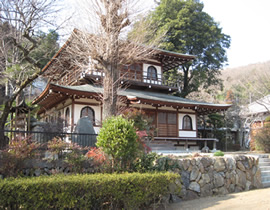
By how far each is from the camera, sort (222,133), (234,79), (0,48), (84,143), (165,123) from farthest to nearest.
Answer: (234,79) < (222,133) < (165,123) < (0,48) < (84,143)

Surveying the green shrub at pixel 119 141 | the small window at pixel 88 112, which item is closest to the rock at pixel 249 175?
the green shrub at pixel 119 141

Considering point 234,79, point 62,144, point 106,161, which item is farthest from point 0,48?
point 234,79

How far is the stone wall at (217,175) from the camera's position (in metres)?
8.33

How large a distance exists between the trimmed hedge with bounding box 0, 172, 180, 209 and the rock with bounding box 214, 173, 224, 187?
2.97 metres

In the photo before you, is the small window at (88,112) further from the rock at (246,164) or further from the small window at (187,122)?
the rock at (246,164)

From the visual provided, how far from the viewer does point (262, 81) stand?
2811 cm

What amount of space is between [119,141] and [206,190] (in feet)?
13.0

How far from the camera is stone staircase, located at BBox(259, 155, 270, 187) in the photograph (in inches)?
406

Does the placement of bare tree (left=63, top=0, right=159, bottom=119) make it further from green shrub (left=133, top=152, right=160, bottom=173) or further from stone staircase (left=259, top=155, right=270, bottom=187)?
stone staircase (left=259, top=155, right=270, bottom=187)

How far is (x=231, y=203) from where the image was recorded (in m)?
7.49

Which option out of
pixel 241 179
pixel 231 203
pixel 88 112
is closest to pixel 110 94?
pixel 231 203

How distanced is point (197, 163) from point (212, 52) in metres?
21.9

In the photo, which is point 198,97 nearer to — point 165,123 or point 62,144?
point 165,123

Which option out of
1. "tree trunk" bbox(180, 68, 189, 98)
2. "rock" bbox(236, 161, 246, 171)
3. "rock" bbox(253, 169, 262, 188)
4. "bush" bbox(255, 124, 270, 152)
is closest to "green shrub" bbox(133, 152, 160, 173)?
"rock" bbox(236, 161, 246, 171)
